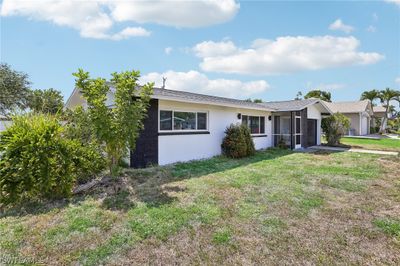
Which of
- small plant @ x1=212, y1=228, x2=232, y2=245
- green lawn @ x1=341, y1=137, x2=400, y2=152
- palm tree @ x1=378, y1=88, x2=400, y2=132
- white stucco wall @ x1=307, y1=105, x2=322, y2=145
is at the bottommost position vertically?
small plant @ x1=212, y1=228, x2=232, y2=245

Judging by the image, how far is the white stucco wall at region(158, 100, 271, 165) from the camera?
394 inches

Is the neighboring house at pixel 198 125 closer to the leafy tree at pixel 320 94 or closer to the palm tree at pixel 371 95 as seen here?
the palm tree at pixel 371 95

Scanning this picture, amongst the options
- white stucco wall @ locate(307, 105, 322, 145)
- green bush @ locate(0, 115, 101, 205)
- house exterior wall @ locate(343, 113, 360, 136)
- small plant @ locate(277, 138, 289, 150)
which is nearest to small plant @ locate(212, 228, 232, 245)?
green bush @ locate(0, 115, 101, 205)

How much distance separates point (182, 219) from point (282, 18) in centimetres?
1039

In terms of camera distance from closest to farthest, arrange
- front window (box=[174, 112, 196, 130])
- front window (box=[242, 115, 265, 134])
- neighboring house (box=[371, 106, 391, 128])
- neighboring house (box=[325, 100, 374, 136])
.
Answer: front window (box=[174, 112, 196, 130]) → front window (box=[242, 115, 265, 134]) → neighboring house (box=[325, 100, 374, 136]) → neighboring house (box=[371, 106, 391, 128])

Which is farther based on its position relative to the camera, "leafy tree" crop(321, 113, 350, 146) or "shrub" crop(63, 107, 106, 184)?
"leafy tree" crop(321, 113, 350, 146)

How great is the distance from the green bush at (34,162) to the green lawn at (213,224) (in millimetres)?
379

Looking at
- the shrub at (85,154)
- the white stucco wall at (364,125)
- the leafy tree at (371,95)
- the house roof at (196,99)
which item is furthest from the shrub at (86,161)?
the leafy tree at (371,95)

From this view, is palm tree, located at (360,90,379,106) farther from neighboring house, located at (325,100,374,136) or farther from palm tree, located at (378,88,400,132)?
neighboring house, located at (325,100,374,136)

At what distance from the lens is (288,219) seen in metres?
4.74

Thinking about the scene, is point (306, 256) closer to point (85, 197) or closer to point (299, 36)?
point (85, 197)

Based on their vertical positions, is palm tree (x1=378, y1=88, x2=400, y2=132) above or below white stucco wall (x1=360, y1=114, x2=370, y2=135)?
above

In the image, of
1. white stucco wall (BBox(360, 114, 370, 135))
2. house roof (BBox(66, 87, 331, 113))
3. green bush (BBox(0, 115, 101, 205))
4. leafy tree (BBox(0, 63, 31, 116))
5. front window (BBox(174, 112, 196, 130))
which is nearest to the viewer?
green bush (BBox(0, 115, 101, 205))

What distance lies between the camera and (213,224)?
14.8 ft
